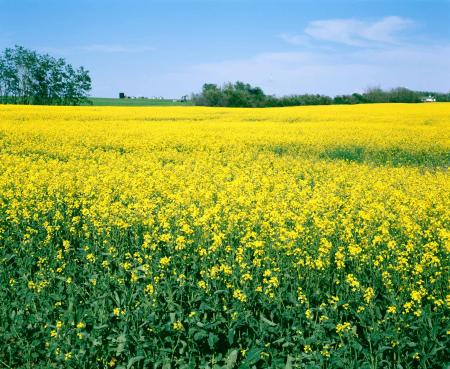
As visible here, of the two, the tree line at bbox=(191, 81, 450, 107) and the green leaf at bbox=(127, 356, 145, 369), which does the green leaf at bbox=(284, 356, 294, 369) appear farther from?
the tree line at bbox=(191, 81, 450, 107)

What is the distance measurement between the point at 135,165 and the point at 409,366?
9778 mm

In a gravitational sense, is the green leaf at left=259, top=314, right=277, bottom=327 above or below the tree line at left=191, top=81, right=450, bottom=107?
below

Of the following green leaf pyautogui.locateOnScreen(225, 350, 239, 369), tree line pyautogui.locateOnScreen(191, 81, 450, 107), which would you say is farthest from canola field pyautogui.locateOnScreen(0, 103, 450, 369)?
tree line pyautogui.locateOnScreen(191, 81, 450, 107)

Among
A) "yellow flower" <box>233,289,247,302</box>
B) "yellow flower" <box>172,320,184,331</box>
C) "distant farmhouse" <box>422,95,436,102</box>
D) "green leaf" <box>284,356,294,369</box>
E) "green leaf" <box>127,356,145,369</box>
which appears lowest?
"green leaf" <box>127,356,145,369</box>

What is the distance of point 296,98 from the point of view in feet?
226

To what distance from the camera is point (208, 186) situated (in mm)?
9609

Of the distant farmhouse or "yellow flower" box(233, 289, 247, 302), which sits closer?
"yellow flower" box(233, 289, 247, 302)

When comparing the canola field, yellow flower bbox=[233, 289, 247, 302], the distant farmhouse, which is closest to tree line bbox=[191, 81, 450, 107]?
the distant farmhouse

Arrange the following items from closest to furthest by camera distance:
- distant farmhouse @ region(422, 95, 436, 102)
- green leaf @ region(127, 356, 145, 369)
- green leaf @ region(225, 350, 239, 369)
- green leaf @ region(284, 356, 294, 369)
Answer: green leaf @ region(284, 356, 294, 369) < green leaf @ region(225, 350, 239, 369) < green leaf @ region(127, 356, 145, 369) < distant farmhouse @ region(422, 95, 436, 102)

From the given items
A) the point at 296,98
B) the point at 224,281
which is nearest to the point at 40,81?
the point at 296,98

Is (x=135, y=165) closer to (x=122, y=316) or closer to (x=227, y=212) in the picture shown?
(x=227, y=212)

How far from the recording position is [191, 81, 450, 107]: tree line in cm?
6525

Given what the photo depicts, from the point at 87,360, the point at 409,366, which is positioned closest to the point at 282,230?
the point at 409,366

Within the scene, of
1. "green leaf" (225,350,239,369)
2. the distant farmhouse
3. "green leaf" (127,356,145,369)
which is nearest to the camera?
"green leaf" (225,350,239,369)
